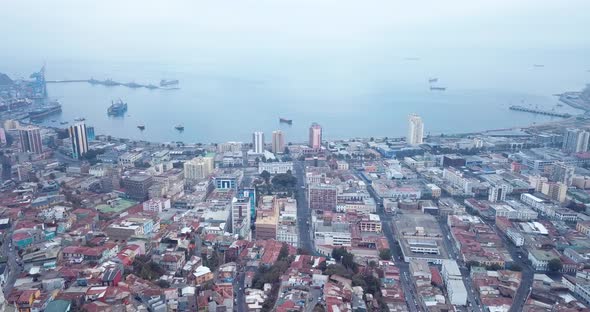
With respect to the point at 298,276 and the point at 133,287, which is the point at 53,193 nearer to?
the point at 133,287

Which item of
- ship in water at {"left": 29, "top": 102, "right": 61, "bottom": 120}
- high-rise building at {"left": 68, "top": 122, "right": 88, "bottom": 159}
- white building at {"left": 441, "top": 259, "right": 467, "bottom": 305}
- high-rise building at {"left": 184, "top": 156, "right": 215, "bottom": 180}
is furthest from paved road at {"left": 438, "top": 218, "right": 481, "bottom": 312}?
ship in water at {"left": 29, "top": 102, "right": 61, "bottom": 120}

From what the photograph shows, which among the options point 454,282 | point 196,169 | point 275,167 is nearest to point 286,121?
point 275,167

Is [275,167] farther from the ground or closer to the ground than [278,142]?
closer to the ground

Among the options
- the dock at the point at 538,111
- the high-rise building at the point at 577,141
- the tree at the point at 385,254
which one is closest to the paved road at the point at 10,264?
the tree at the point at 385,254

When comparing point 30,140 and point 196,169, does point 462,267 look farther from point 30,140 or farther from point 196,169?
point 30,140

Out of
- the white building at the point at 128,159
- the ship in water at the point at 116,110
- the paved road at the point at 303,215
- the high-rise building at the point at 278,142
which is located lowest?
the paved road at the point at 303,215

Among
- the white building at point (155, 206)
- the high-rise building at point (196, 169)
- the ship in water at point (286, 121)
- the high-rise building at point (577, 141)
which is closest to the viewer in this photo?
the white building at point (155, 206)

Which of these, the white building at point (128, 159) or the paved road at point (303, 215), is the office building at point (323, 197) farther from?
the white building at point (128, 159)
